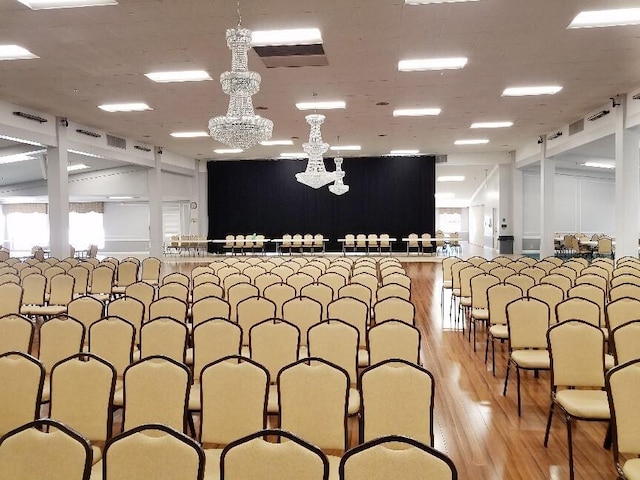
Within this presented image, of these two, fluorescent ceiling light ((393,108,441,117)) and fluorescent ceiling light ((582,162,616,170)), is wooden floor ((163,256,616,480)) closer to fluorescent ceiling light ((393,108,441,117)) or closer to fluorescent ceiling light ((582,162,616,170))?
fluorescent ceiling light ((393,108,441,117))

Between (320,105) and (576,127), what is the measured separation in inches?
319

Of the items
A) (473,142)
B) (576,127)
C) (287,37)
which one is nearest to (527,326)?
(287,37)

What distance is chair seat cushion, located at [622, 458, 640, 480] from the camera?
9.25 feet

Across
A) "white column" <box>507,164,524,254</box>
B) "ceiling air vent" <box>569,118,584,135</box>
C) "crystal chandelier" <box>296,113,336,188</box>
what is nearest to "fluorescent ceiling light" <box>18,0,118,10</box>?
"crystal chandelier" <box>296,113,336,188</box>

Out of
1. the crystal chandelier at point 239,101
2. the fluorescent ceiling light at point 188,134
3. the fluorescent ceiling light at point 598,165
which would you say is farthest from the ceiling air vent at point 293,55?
the fluorescent ceiling light at point 598,165

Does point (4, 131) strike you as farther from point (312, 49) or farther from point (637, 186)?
point (637, 186)

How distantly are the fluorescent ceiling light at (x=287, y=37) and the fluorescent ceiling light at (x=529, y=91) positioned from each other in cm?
545

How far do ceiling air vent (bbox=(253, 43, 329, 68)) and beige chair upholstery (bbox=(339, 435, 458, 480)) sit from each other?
7.05 metres

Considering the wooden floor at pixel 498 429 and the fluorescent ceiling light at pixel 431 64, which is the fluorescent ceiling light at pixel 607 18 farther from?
the wooden floor at pixel 498 429

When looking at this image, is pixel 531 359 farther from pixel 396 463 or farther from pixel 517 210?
pixel 517 210

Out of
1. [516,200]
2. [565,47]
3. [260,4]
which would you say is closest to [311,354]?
Answer: [260,4]

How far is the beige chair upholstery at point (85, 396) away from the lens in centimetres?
347

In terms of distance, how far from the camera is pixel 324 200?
2489 centimetres

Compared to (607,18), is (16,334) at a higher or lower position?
lower
